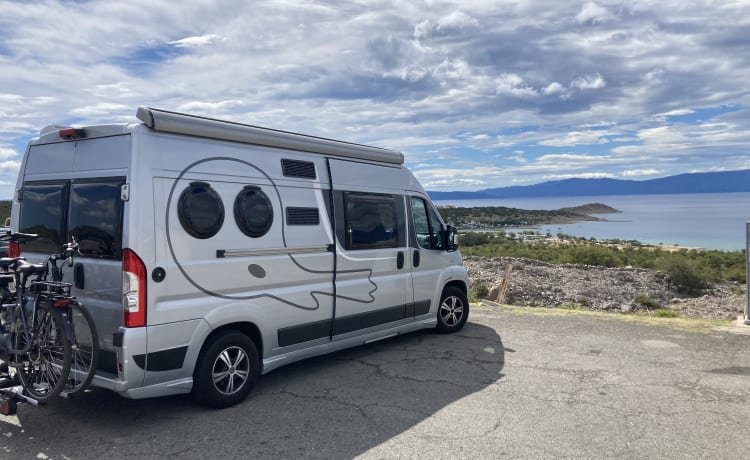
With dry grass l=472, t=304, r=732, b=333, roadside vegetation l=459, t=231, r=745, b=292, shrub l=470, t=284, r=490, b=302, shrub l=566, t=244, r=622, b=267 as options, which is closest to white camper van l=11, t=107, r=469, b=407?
dry grass l=472, t=304, r=732, b=333

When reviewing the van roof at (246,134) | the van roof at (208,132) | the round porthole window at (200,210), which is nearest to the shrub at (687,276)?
the van roof at (246,134)

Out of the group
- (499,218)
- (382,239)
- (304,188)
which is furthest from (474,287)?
(499,218)

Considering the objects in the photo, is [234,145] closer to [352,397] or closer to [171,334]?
[171,334]

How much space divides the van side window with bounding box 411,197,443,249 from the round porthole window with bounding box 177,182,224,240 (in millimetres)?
3371

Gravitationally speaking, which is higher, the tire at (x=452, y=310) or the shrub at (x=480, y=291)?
the tire at (x=452, y=310)

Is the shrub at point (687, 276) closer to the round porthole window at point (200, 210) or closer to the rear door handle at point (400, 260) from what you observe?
the rear door handle at point (400, 260)

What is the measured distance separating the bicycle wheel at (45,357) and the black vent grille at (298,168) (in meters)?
2.51

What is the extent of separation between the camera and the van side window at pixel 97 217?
4773 mm

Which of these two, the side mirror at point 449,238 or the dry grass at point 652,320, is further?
the dry grass at point 652,320

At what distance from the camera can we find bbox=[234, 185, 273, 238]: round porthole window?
542cm

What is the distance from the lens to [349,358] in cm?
723

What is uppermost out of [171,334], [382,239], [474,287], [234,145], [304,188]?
[234,145]

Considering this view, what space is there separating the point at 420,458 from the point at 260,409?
5.78 ft

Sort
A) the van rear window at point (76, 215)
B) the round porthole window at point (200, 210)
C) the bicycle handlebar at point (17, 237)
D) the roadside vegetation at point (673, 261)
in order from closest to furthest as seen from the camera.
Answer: the van rear window at point (76, 215)
the round porthole window at point (200, 210)
the bicycle handlebar at point (17, 237)
the roadside vegetation at point (673, 261)
